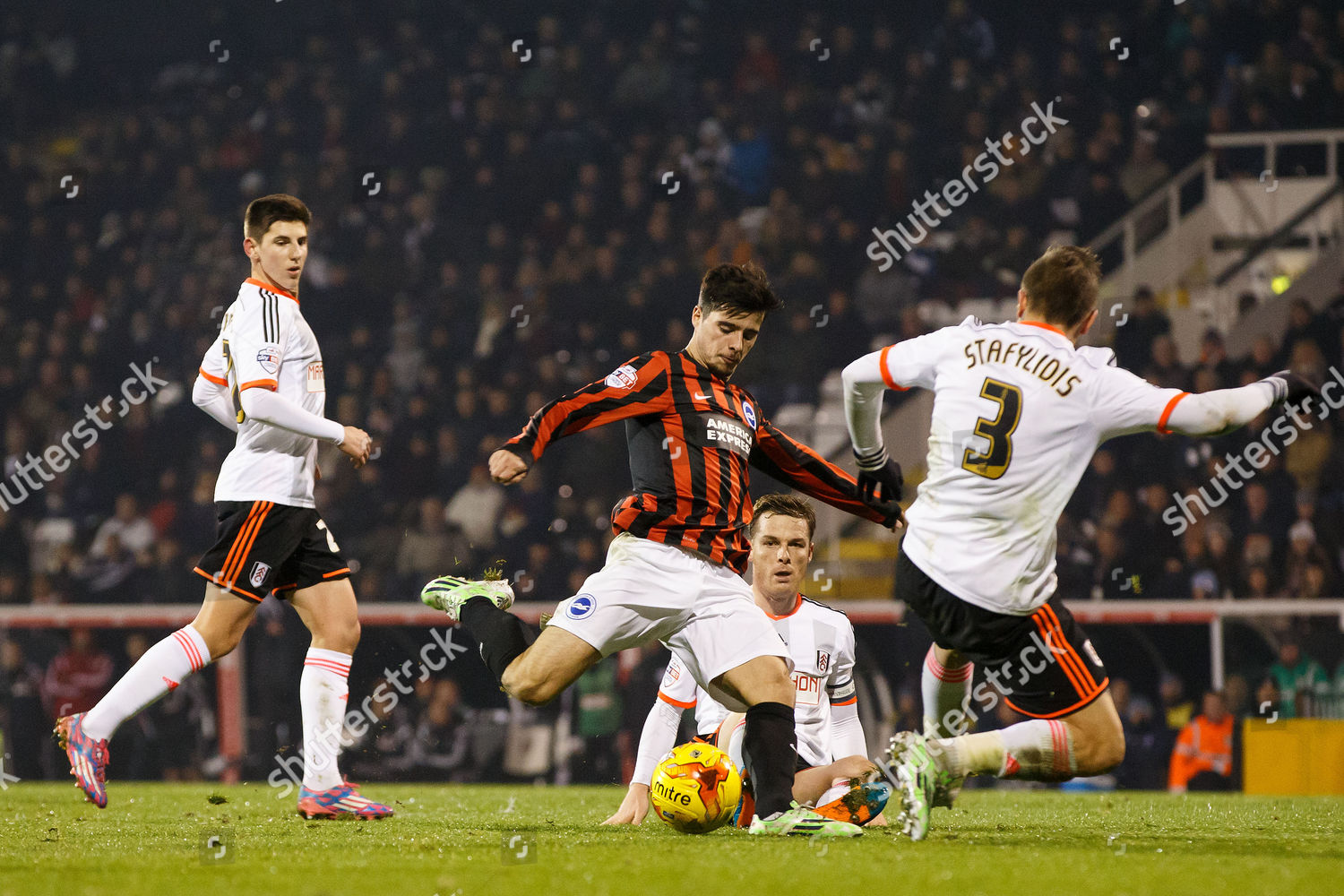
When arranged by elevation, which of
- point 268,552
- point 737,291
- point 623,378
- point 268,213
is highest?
point 268,213

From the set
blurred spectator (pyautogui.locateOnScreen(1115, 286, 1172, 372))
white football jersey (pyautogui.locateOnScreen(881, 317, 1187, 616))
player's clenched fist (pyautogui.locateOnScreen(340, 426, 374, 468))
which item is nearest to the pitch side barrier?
blurred spectator (pyautogui.locateOnScreen(1115, 286, 1172, 372))

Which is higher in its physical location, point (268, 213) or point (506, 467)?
point (268, 213)

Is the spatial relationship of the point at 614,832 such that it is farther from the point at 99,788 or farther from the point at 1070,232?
the point at 1070,232

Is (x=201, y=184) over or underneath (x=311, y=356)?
over

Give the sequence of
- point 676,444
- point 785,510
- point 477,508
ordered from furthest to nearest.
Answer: point 477,508, point 785,510, point 676,444

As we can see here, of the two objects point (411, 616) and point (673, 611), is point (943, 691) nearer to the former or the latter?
point (673, 611)

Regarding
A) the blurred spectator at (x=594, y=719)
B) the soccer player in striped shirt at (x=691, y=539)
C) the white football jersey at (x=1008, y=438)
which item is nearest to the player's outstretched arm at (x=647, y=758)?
the soccer player in striped shirt at (x=691, y=539)

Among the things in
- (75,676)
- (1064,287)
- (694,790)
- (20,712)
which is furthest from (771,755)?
(20,712)

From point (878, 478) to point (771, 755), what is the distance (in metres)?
0.99

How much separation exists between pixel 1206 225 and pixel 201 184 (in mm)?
10734

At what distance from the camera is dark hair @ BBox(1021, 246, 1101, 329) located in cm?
443

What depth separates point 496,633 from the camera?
203 inches

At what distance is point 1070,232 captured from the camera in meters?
13.7

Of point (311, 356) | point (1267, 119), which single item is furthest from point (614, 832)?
point (1267, 119)
